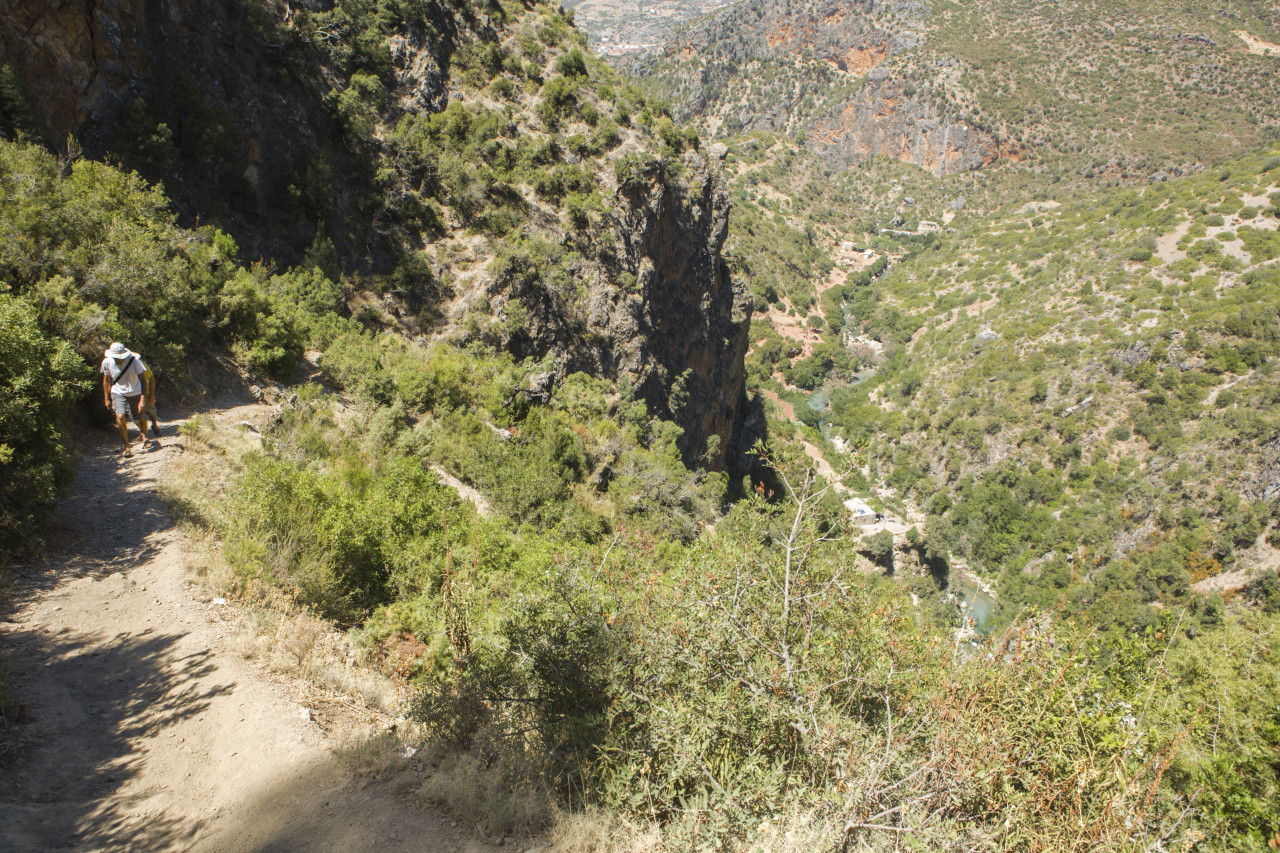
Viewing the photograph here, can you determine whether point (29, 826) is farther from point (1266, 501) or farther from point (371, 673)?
point (1266, 501)

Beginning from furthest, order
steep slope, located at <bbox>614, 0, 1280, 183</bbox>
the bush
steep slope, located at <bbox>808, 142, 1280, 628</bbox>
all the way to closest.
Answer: steep slope, located at <bbox>614, 0, 1280, 183</bbox>
steep slope, located at <bbox>808, 142, 1280, 628</bbox>
the bush

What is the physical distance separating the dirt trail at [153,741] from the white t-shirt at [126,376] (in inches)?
87.6

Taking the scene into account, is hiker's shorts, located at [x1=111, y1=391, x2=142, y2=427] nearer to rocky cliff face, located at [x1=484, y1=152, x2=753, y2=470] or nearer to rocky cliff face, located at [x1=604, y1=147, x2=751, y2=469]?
rocky cliff face, located at [x1=484, y1=152, x2=753, y2=470]

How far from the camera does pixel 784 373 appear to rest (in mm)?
65312

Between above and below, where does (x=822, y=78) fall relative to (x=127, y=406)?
above

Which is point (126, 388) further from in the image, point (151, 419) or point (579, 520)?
point (579, 520)

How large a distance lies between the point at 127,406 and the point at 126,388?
21cm

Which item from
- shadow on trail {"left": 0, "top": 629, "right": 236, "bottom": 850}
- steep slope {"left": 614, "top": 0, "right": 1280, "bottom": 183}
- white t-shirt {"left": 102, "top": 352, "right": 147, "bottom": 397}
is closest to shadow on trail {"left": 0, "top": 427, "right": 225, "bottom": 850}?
shadow on trail {"left": 0, "top": 629, "right": 236, "bottom": 850}

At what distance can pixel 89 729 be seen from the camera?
3518mm

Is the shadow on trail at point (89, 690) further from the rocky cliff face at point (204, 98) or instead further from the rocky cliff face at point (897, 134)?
the rocky cliff face at point (897, 134)

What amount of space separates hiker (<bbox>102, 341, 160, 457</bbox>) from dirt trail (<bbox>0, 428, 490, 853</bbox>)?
2.07 meters

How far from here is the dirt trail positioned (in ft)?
10.1

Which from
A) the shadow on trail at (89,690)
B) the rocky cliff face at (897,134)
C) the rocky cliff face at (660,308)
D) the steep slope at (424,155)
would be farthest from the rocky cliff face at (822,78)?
the shadow on trail at (89,690)

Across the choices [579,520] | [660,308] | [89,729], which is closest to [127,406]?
[89,729]
